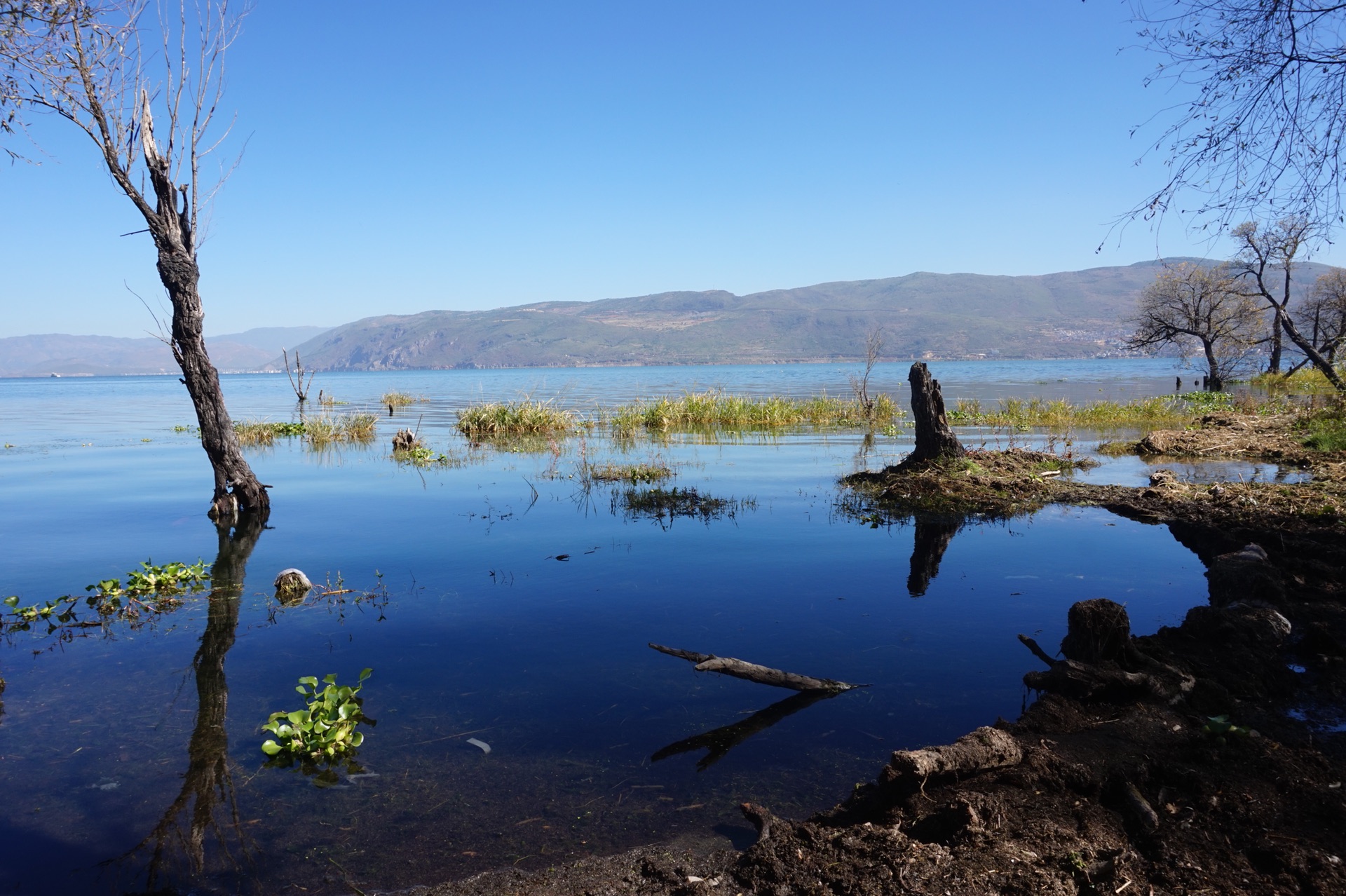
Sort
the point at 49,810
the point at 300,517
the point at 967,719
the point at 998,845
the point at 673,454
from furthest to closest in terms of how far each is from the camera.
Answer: the point at 673,454, the point at 300,517, the point at 967,719, the point at 49,810, the point at 998,845

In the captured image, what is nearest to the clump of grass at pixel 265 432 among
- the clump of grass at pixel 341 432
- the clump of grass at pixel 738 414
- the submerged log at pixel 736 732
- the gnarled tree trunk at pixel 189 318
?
the clump of grass at pixel 341 432

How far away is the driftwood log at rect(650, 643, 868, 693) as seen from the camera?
5762 mm

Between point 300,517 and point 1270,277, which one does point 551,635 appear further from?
point 1270,277

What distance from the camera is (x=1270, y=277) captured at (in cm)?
4272

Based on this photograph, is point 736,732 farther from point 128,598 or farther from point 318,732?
point 128,598

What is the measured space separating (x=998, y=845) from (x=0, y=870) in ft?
16.0

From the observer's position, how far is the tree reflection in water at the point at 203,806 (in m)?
4.15

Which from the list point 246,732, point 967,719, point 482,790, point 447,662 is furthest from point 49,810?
point 967,719

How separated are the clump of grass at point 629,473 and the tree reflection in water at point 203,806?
945cm

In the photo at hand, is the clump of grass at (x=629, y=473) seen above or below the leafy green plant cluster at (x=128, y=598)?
above

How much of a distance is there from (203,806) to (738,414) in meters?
26.1

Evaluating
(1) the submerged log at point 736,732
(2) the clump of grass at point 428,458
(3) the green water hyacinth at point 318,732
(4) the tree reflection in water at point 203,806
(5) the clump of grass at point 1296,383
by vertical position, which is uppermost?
(5) the clump of grass at point 1296,383

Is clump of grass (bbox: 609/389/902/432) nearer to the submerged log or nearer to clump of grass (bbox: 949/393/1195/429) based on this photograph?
clump of grass (bbox: 949/393/1195/429)

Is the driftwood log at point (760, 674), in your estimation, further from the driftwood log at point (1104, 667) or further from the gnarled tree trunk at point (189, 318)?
the gnarled tree trunk at point (189, 318)
